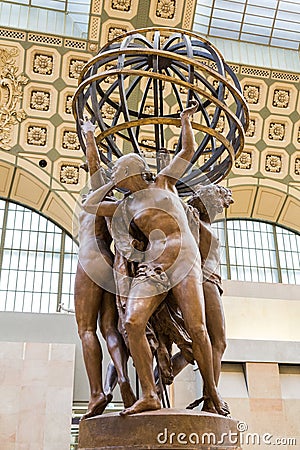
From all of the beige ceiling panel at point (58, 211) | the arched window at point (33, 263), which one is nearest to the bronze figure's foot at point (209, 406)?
the arched window at point (33, 263)

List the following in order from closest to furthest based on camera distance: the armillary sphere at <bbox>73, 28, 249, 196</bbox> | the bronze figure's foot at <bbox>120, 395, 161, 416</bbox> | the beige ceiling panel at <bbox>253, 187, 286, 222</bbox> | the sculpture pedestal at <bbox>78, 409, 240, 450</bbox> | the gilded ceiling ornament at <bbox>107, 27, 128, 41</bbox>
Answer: the sculpture pedestal at <bbox>78, 409, 240, 450</bbox>
the bronze figure's foot at <bbox>120, 395, 161, 416</bbox>
the armillary sphere at <bbox>73, 28, 249, 196</bbox>
the gilded ceiling ornament at <bbox>107, 27, 128, 41</bbox>
the beige ceiling panel at <bbox>253, 187, 286, 222</bbox>

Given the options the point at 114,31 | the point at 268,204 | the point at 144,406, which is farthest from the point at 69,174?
the point at 144,406

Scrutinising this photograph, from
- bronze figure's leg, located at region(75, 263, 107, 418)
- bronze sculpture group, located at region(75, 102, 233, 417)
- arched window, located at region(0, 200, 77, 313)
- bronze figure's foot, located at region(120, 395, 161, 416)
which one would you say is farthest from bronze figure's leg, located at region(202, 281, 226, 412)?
arched window, located at region(0, 200, 77, 313)

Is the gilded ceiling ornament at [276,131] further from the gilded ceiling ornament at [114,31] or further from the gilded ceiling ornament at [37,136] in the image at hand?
the gilded ceiling ornament at [37,136]

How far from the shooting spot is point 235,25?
52.1 feet

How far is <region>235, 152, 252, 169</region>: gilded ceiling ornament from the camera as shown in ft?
54.5

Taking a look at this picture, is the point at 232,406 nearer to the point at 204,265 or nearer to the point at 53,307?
the point at 204,265

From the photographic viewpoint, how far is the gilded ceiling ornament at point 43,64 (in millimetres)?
15031

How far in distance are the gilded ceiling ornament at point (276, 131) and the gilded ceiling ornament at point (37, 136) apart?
282 inches

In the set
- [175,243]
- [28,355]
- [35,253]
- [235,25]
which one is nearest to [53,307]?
[35,253]

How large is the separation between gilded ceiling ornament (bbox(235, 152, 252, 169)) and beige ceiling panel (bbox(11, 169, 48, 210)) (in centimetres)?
618

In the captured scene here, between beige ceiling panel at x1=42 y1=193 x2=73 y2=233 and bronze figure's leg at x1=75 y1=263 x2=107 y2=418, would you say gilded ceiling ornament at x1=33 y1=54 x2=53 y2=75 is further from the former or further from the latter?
bronze figure's leg at x1=75 y1=263 x2=107 y2=418

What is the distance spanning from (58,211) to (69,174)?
1.20m

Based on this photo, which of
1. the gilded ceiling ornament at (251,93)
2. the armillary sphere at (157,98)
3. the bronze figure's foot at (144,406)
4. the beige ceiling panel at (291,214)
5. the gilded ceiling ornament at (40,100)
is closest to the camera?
the bronze figure's foot at (144,406)
